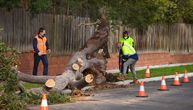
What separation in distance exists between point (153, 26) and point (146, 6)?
131 inches

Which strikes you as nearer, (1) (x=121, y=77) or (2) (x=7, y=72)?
(2) (x=7, y=72)

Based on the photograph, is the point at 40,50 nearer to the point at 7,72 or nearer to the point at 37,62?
the point at 37,62

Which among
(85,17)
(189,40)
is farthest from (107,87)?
(189,40)

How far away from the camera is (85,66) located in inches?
626

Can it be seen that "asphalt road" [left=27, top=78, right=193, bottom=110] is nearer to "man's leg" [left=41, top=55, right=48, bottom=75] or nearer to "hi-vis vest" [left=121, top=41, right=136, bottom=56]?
"hi-vis vest" [left=121, top=41, right=136, bottom=56]

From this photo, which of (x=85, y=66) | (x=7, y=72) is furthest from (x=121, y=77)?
(x=7, y=72)

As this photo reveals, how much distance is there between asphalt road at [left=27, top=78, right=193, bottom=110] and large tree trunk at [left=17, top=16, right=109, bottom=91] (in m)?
0.70

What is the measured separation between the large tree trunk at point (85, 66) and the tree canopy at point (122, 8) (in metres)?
1.57

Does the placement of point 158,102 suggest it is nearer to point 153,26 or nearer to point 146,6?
point 146,6

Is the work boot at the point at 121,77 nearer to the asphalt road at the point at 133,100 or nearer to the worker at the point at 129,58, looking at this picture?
the worker at the point at 129,58

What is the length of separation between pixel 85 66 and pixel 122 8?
5.29 metres

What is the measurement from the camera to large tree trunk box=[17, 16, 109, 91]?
1400 centimetres

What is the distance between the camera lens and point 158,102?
42.7 feet

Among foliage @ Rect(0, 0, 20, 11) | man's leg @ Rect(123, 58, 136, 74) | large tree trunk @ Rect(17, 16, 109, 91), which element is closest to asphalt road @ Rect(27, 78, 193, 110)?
large tree trunk @ Rect(17, 16, 109, 91)
